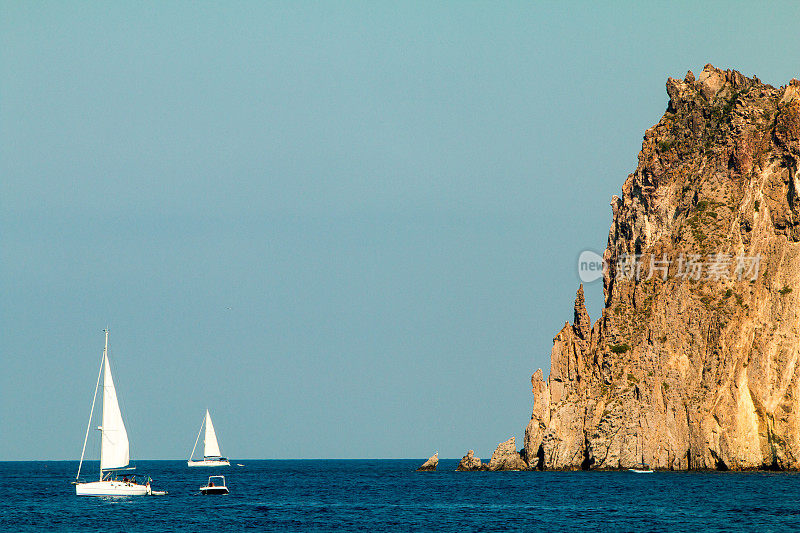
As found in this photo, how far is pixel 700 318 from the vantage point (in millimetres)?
158875

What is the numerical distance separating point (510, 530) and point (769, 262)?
84.7 m

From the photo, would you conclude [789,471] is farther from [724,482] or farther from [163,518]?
[163,518]

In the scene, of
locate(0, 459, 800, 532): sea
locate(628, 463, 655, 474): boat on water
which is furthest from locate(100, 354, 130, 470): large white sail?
locate(628, 463, 655, 474): boat on water

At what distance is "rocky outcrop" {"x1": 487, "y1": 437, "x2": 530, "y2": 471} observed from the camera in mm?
177750

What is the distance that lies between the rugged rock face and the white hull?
7076 cm

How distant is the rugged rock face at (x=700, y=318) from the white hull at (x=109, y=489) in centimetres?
7076

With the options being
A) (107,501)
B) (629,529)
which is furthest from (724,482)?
(107,501)

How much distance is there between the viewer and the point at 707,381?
154500mm

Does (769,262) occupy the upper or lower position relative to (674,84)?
lower

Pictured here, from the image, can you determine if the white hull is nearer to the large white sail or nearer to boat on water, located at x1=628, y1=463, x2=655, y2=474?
the large white sail

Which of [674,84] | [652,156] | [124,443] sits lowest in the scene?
[124,443]

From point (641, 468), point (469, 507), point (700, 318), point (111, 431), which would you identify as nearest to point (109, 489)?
point (111, 431)

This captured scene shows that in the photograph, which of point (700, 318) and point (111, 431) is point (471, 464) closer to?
point (700, 318)

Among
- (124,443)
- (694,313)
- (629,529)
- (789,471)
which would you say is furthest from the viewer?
(694,313)
